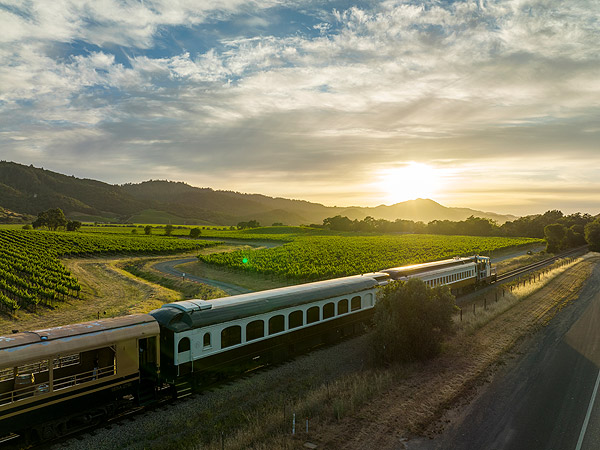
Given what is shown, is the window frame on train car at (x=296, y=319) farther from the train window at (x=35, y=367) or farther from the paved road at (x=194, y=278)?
the paved road at (x=194, y=278)

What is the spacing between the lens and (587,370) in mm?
18438

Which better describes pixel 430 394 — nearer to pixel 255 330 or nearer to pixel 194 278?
pixel 255 330

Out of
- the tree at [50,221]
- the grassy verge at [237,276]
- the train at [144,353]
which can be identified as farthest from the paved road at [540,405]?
the tree at [50,221]

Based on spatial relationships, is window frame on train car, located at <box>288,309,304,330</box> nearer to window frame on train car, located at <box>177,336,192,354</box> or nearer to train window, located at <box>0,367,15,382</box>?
window frame on train car, located at <box>177,336,192,354</box>

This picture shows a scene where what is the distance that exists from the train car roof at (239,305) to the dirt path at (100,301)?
58.4 feet

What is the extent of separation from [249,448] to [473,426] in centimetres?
738

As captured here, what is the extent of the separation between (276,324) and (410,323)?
21.3 feet

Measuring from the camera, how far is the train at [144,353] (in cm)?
1140

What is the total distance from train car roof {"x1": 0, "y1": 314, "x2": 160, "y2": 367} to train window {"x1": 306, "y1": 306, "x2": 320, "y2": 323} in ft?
26.1

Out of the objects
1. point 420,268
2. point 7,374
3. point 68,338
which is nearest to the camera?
point 7,374

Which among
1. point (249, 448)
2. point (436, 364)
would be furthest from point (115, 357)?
point (436, 364)

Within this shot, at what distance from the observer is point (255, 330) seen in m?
17.2

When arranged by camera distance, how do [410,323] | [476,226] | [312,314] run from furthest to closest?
1. [476,226]
2. [312,314]
3. [410,323]

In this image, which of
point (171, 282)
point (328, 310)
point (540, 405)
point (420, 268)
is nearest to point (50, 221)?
point (171, 282)
